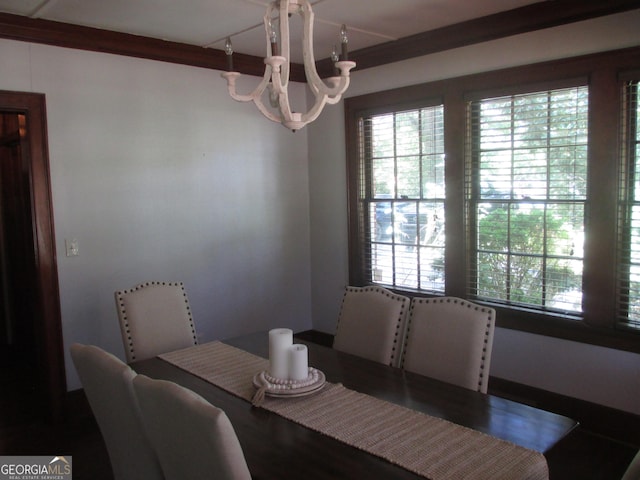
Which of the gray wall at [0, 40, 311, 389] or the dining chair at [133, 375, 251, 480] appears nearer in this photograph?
the dining chair at [133, 375, 251, 480]

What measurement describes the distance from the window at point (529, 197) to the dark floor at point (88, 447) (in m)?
0.81

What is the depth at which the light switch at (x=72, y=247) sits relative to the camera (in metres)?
3.59

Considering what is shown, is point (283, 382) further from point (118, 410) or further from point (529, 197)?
point (529, 197)

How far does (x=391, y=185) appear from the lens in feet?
14.6

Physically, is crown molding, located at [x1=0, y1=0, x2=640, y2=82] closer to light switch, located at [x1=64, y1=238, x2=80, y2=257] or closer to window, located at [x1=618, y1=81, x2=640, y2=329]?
window, located at [x1=618, y1=81, x2=640, y2=329]

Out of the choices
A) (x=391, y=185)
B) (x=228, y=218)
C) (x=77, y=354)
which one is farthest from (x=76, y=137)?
(x=391, y=185)

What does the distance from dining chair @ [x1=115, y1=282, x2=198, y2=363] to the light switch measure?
2.74 feet

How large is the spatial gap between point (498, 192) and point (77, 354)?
2823mm

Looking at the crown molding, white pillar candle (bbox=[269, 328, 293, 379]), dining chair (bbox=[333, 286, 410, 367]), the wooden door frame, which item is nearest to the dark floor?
the wooden door frame

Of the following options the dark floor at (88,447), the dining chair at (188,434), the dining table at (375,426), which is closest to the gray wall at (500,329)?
the dark floor at (88,447)

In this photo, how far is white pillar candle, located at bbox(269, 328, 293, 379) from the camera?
2.17 meters

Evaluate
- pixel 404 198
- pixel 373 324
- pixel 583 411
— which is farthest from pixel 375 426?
pixel 404 198

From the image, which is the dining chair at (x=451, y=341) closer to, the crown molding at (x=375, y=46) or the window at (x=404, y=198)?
the window at (x=404, y=198)

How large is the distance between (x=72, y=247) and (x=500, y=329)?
2.92 metres
